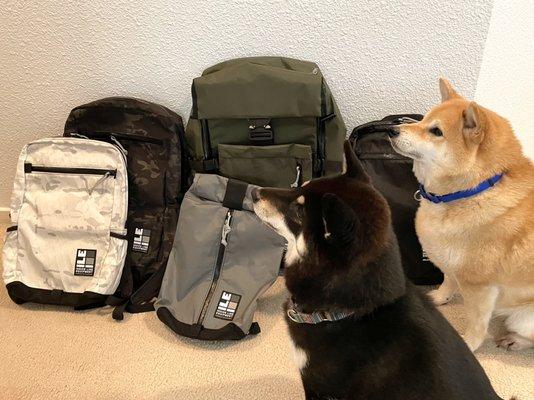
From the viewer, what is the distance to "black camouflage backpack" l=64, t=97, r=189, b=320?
1911mm

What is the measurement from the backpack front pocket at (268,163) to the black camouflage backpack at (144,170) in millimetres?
223

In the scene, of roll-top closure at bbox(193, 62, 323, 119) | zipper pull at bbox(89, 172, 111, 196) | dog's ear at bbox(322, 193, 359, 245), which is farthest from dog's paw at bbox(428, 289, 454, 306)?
zipper pull at bbox(89, 172, 111, 196)

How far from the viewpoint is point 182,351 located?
5.56 ft

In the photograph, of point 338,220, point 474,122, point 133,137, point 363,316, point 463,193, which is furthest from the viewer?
point 133,137

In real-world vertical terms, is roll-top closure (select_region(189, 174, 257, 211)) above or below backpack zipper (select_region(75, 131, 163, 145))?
below

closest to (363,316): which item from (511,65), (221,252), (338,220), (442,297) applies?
(338,220)

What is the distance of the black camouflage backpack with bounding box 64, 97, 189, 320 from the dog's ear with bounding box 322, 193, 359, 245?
1.07 meters

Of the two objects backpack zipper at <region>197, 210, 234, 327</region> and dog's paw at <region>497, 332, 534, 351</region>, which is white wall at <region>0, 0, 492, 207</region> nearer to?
backpack zipper at <region>197, 210, 234, 327</region>

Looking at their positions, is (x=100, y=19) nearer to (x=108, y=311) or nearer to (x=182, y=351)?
(x=108, y=311)

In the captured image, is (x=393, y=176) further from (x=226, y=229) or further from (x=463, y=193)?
(x=226, y=229)

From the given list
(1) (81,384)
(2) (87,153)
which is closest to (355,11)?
(2) (87,153)

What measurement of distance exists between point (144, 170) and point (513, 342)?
5.35 feet

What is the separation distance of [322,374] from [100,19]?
66.1 inches

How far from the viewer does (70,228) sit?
1864 millimetres
